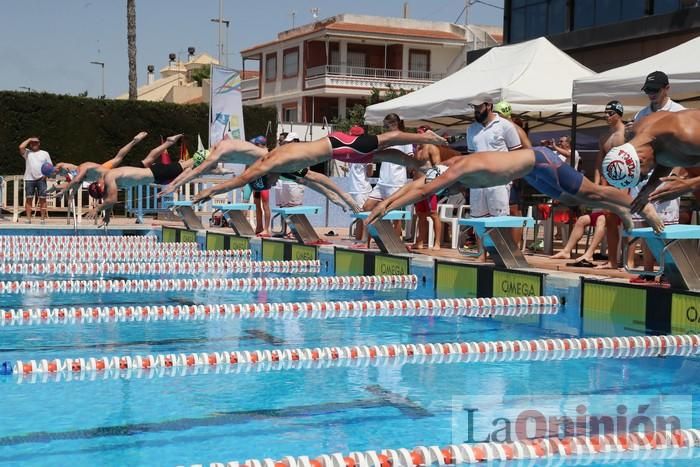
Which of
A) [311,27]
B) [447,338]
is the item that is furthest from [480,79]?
[311,27]

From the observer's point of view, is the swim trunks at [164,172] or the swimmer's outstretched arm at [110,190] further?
the swim trunks at [164,172]

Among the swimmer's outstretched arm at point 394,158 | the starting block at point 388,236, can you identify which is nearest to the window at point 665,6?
the starting block at point 388,236

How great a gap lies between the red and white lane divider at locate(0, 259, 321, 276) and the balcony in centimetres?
3620

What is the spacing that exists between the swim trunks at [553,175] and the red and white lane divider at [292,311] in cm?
147

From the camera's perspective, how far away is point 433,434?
4645mm

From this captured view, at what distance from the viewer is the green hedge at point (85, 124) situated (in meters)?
23.4

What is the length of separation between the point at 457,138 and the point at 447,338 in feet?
39.3

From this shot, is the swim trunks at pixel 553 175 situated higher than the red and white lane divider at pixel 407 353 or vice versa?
the swim trunks at pixel 553 175

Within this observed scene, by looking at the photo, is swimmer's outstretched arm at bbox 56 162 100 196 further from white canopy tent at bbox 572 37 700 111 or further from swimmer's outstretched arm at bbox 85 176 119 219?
white canopy tent at bbox 572 37 700 111

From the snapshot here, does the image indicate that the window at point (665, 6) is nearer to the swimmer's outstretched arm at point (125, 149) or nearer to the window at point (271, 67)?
the swimmer's outstretched arm at point (125, 149)

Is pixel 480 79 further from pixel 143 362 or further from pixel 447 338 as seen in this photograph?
pixel 143 362

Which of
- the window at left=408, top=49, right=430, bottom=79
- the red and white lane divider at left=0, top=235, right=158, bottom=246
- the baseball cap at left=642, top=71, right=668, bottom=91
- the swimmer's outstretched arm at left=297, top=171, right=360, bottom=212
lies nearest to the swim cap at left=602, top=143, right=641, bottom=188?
the baseball cap at left=642, top=71, right=668, bottom=91

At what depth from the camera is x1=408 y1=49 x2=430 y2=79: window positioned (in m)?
51.1

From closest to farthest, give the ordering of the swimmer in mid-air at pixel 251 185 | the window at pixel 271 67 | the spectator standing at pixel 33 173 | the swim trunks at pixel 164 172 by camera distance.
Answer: the swimmer in mid-air at pixel 251 185
the swim trunks at pixel 164 172
the spectator standing at pixel 33 173
the window at pixel 271 67
